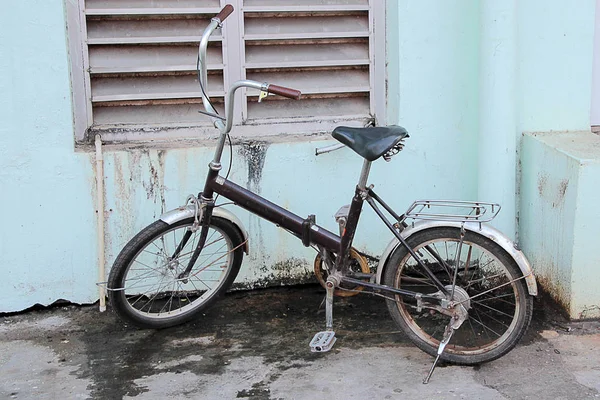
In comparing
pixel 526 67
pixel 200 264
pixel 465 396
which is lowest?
pixel 465 396

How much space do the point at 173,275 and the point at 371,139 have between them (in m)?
1.53

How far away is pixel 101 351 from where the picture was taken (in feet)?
14.1

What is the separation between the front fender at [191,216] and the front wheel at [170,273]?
0.02 meters

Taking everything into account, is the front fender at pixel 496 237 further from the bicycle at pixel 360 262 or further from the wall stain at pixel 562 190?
the wall stain at pixel 562 190

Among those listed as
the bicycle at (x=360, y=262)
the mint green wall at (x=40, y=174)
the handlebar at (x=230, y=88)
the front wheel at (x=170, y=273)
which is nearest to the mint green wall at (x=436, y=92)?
the bicycle at (x=360, y=262)

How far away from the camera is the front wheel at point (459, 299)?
3.87 metres

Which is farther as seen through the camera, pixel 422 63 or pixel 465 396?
pixel 422 63

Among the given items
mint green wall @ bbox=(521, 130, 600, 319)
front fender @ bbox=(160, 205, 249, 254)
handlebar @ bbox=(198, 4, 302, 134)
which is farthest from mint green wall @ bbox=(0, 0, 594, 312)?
handlebar @ bbox=(198, 4, 302, 134)

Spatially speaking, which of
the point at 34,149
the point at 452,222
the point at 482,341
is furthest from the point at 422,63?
the point at 34,149

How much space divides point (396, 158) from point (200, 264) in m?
1.42

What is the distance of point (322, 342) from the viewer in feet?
13.2

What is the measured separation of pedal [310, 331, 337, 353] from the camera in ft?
13.0

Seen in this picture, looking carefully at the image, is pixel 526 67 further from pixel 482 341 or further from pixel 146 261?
pixel 146 261

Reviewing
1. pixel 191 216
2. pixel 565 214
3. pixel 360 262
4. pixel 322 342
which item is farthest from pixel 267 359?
pixel 565 214
